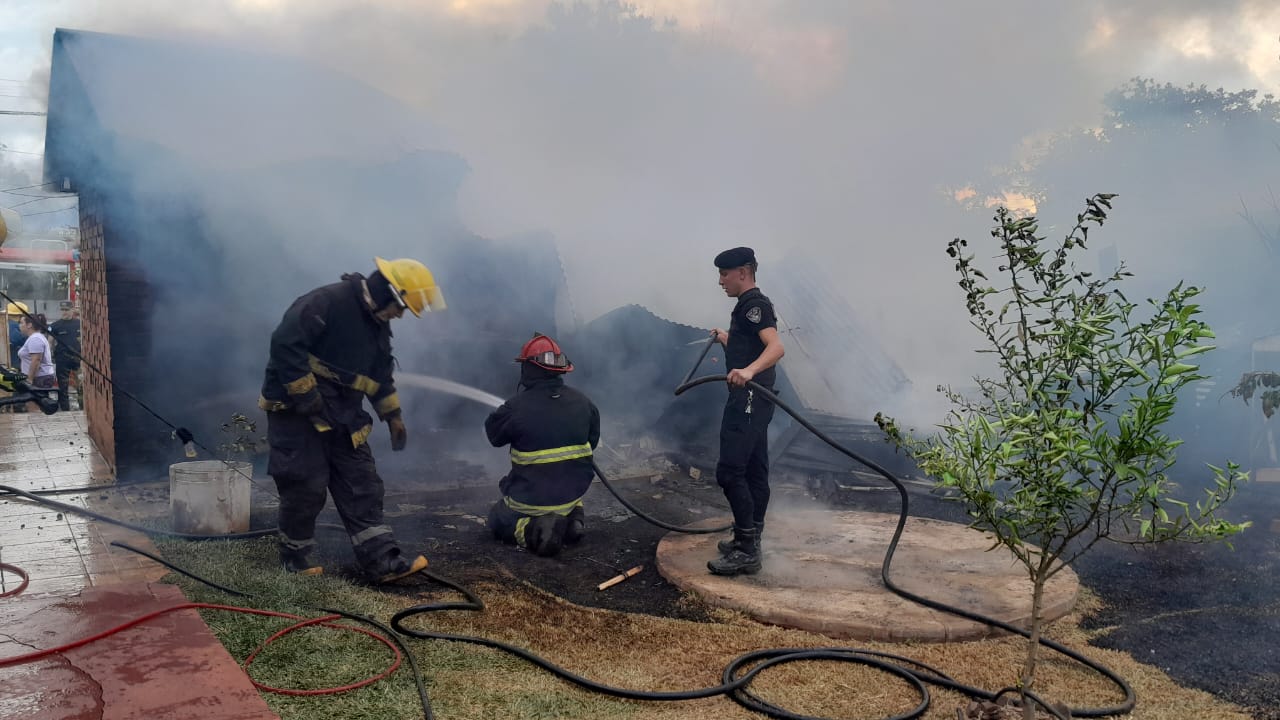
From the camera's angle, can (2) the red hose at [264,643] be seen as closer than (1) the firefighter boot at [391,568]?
Yes

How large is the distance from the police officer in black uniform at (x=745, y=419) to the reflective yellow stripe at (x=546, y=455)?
1.03 m

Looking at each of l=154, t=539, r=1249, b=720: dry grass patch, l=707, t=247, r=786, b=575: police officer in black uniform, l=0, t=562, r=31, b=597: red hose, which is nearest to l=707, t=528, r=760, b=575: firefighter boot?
l=707, t=247, r=786, b=575: police officer in black uniform

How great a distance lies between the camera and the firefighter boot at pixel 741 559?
489 cm

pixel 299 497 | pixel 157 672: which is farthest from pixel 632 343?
pixel 157 672

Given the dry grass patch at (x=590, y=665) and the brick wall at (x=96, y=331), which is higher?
the brick wall at (x=96, y=331)

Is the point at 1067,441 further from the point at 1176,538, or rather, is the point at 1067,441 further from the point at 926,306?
the point at 926,306

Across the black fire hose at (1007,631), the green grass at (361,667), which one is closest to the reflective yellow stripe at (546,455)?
the black fire hose at (1007,631)

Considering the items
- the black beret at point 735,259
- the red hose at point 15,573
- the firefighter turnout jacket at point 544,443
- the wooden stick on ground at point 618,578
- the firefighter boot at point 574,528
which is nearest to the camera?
the red hose at point 15,573

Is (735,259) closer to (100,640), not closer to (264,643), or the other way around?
(264,643)

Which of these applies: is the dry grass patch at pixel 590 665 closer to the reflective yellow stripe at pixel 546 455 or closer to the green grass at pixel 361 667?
the green grass at pixel 361 667

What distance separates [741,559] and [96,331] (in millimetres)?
6689

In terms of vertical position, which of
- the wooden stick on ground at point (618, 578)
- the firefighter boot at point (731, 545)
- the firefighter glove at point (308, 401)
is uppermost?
the firefighter glove at point (308, 401)

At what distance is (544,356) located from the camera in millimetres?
5488

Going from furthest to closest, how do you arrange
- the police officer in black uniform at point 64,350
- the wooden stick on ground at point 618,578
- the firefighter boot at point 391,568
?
the police officer in black uniform at point 64,350 < the wooden stick on ground at point 618,578 < the firefighter boot at point 391,568
